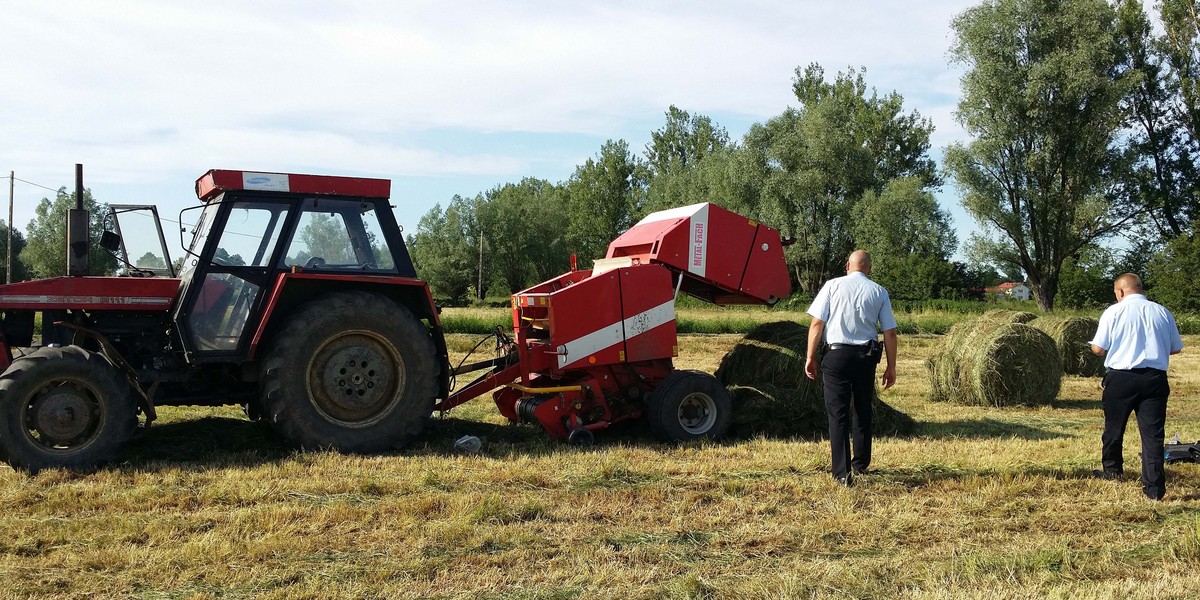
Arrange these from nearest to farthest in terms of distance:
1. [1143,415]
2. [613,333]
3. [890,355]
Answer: [1143,415] < [890,355] < [613,333]

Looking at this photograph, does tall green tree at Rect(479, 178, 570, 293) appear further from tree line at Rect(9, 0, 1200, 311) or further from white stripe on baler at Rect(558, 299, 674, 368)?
white stripe on baler at Rect(558, 299, 674, 368)

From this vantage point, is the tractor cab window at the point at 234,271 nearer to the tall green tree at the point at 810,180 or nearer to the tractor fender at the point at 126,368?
the tractor fender at the point at 126,368

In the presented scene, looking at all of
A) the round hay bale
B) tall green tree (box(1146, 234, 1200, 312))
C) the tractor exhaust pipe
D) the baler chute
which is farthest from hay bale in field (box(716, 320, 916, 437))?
tall green tree (box(1146, 234, 1200, 312))

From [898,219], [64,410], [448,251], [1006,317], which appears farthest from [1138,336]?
[448,251]

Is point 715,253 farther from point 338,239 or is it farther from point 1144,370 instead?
point 1144,370

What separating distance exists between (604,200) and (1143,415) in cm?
5965

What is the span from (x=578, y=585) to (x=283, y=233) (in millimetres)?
4131

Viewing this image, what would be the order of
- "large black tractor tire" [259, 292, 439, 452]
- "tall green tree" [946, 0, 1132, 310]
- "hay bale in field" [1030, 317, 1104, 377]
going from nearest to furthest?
"large black tractor tire" [259, 292, 439, 452] → "hay bale in field" [1030, 317, 1104, 377] → "tall green tree" [946, 0, 1132, 310]

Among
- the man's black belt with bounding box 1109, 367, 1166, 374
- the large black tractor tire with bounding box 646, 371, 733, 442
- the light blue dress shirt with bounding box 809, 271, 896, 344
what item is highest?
the light blue dress shirt with bounding box 809, 271, 896, 344

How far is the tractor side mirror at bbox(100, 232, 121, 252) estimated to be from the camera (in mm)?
6988

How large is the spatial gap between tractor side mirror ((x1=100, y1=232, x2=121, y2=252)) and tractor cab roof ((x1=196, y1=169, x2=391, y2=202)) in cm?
69

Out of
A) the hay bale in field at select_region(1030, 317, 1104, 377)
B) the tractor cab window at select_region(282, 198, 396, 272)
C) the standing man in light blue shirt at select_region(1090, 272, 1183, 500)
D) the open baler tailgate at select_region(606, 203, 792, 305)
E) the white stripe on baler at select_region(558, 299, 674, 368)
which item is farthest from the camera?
the hay bale in field at select_region(1030, 317, 1104, 377)

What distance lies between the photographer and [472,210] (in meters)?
64.2

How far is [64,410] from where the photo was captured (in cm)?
635
